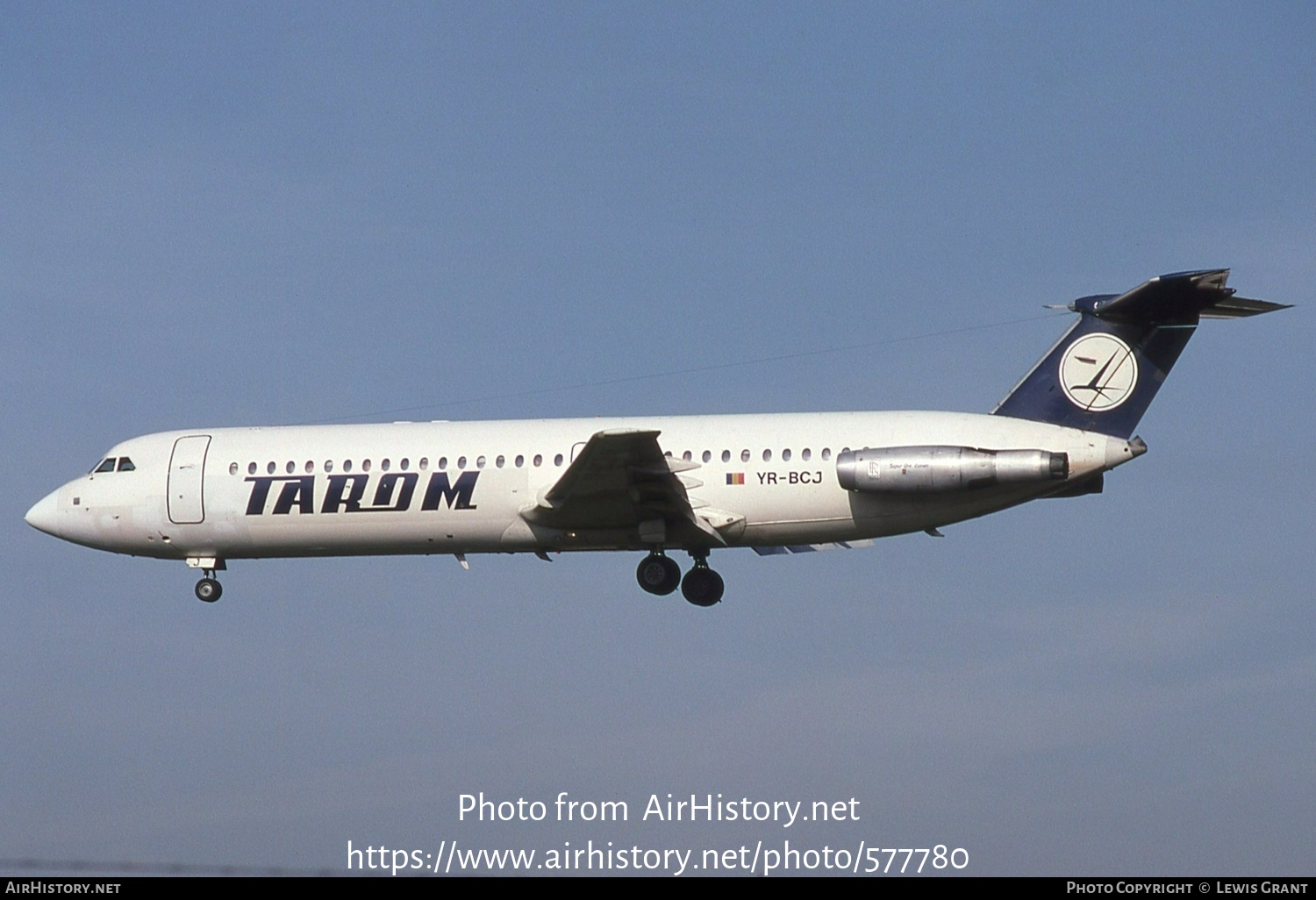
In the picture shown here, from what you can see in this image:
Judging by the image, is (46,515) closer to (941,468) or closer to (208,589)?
(208,589)

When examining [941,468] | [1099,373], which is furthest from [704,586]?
[1099,373]

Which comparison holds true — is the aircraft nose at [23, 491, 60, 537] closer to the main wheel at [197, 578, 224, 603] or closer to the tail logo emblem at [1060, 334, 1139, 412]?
the main wheel at [197, 578, 224, 603]

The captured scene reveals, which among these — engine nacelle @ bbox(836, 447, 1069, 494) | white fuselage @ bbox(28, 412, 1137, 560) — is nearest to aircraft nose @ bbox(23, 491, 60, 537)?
white fuselage @ bbox(28, 412, 1137, 560)

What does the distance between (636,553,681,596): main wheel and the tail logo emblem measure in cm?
762

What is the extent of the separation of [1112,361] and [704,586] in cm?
828

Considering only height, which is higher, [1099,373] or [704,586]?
[1099,373]

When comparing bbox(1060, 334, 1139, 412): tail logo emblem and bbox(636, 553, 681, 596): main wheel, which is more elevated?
bbox(1060, 334, 1139, 412): tail logo emblem

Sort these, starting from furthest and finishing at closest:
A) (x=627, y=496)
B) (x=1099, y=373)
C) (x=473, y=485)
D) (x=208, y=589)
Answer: (x=208, y=589), (x=473, y=485), (x=627, y=496), (x=1099, y=373)

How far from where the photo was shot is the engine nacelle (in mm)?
29422

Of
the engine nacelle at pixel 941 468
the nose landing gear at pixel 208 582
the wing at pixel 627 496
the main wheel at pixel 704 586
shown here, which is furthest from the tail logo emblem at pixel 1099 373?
the nose landing gear at pixel 208 582

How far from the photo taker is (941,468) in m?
29.8

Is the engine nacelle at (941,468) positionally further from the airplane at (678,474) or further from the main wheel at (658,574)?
the main wheel at (658,574)
